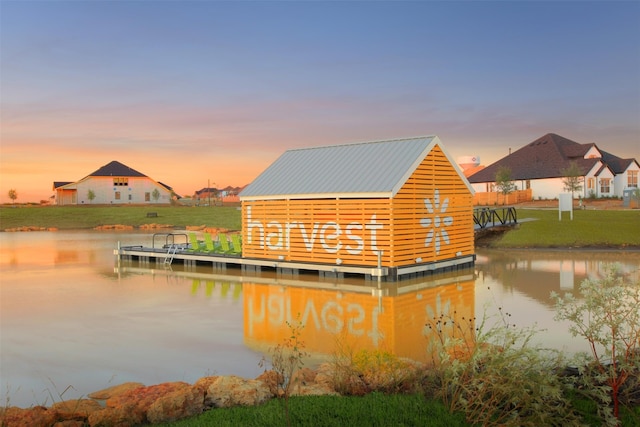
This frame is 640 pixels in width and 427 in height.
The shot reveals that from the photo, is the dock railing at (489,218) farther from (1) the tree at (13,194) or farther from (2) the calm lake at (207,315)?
(1) the tree at (13,194)

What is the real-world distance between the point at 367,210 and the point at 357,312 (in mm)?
6282

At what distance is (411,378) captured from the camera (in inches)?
309

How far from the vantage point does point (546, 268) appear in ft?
76.5

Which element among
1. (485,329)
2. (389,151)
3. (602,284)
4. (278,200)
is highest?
(389,151)

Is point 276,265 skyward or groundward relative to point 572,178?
groundward

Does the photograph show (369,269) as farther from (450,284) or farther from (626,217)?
(626,217)

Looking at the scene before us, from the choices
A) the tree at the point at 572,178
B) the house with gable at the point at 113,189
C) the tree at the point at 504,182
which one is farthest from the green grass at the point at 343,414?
the house with gable at the point at 113,189

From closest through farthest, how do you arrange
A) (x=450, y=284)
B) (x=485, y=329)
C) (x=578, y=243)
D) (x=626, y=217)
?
(x=485, y=329) < (x=450, y=284) < (x=578, y=243) < (x=626, y=217)

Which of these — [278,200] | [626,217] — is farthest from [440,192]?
[626,217]

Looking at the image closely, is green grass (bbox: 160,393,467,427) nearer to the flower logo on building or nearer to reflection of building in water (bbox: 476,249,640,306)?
reflection of building in water (bbox: 476,249,640,306)

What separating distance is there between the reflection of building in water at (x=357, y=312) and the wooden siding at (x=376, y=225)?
5.14 ft

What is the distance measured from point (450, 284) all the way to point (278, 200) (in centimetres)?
739

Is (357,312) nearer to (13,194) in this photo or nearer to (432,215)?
(432,215)

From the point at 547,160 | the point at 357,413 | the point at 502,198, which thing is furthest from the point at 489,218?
the point at 547,160
